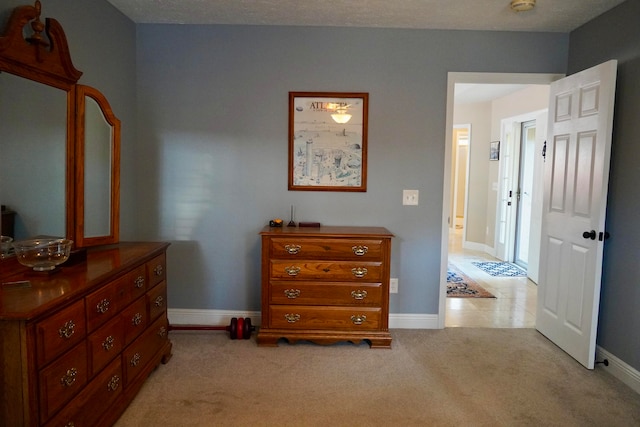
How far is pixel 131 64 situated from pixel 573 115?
3283 millimetres

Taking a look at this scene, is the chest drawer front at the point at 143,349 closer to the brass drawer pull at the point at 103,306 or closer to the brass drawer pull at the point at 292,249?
the brass drawer pull at the point at 103,306

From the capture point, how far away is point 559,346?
3059mm

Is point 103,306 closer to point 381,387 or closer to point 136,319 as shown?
point 136,319

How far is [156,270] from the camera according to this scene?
257 cm

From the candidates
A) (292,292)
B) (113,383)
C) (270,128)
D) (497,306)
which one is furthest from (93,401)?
(497,306)

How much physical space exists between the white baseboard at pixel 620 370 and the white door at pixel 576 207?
0.11 meters

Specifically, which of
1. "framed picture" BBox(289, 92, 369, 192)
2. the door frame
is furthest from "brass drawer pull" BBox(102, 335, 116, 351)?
the door frame

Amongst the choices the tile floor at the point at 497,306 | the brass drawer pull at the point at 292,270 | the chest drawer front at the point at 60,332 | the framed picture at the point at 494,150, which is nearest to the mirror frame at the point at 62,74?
the chest drawer front at the point at 60,332

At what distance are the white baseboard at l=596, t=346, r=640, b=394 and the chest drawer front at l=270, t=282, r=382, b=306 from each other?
4.99ft

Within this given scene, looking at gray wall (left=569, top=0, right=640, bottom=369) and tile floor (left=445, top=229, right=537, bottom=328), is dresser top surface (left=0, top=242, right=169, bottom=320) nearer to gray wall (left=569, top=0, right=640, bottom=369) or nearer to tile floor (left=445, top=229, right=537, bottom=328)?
tile floor (left=445, top=229, right=537, bottom=328)

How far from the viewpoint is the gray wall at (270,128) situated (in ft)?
10.7

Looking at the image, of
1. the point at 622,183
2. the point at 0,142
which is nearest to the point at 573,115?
the point at 622,183

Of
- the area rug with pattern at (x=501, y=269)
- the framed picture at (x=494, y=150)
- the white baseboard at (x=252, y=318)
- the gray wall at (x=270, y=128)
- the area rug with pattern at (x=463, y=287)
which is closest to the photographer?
the gray wall at (x=270, y=128)

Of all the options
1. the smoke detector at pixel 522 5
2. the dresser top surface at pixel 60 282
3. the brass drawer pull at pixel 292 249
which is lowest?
the brass drawer pull at pixel 292 249
